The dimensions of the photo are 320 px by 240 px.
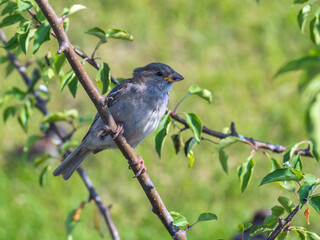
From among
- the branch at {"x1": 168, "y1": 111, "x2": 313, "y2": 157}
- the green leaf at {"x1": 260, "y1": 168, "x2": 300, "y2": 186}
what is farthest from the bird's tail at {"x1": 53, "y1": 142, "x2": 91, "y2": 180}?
the green leaf at {"x1": 260, "y1": 168, "x2": 300, "y2": 186}

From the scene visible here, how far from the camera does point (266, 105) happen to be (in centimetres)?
671

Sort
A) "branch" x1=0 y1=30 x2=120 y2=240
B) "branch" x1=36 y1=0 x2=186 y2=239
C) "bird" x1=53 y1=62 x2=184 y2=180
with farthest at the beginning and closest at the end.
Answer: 1. "bird" x1=53 y1=62 x2=184 y2=180
2. "branch" x1=0 y1=30 x2=120 y2=240
3. "branch" x1=36 y1=0 x2=186 y2=239

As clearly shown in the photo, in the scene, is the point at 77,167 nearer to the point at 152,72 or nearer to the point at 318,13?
the point at 152,72

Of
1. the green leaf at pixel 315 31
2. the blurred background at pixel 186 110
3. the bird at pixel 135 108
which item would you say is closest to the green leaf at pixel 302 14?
the green leaf at pixel 315 31

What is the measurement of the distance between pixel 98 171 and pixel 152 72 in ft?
8.53

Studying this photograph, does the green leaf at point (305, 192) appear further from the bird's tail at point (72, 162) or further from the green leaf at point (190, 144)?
the bird's tail at point (72, 162)

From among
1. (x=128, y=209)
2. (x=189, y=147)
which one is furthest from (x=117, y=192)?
(x=189, y=147)

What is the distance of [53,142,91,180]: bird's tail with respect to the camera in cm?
345

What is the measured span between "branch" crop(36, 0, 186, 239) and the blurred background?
270cm

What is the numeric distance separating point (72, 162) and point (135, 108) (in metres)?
0.64

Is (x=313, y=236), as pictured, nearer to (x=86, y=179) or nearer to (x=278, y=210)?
(x=278, y=210)

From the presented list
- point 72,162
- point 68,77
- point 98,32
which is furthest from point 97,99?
point 72,162

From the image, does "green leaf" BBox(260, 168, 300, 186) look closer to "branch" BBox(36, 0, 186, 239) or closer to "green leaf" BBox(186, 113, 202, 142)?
"branch" BBox(36, 0, 186, 239)

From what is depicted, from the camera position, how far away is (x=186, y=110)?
6504mm
